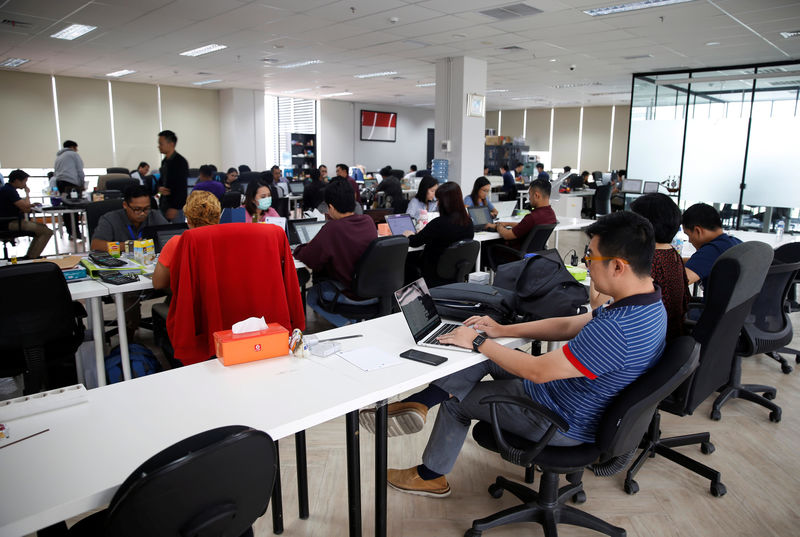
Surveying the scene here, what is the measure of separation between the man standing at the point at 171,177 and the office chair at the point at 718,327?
475 centimetres

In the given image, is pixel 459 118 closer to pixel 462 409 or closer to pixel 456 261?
pixel 456 261

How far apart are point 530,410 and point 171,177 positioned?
187 inches

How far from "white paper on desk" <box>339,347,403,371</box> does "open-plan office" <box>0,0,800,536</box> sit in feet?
0.19

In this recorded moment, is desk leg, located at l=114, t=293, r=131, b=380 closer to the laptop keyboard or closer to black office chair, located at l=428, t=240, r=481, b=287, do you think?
the laptop keyboard

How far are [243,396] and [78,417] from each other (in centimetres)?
44

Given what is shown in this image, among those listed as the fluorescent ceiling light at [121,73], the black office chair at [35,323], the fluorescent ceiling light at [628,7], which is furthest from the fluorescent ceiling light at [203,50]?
the black office chair at [35,323]

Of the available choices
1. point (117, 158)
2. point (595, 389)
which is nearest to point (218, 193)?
point (595, 389)

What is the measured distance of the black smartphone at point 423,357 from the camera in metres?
1.86

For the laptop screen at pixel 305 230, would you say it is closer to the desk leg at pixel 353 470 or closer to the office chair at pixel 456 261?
the office chair at pixel 456 261

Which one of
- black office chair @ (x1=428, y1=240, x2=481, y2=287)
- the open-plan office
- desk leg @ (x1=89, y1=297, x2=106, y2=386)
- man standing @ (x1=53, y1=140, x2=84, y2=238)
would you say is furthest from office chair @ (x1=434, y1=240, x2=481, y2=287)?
man standing @ (x1=53, y1=140, x2=84, y2=238)

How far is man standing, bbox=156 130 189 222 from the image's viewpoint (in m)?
5.36

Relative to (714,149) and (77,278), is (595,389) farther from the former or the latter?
(714,149)

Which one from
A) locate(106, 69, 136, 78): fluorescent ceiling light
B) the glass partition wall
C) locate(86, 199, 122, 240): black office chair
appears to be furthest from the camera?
locate(106, 69, 136, 78): fluorescent ceiling light

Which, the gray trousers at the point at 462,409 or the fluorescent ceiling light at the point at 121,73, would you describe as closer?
the gray trousers at the point at 462,409
